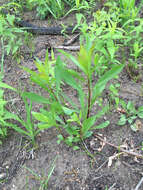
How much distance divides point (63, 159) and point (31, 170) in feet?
0.91

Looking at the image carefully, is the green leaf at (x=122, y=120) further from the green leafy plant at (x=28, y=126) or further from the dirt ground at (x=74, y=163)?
the green leafy plant at (x=28, y=126)

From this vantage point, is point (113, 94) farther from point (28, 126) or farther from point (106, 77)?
point (28, 126)

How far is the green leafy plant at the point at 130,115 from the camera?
1.75 metres

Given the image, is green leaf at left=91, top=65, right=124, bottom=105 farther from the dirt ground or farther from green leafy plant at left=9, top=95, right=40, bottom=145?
green leafy plant at left=9, top=95, right=40, bottom=145

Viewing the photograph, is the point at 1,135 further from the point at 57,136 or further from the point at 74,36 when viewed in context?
the point at 74,36

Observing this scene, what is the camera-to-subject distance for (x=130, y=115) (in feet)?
5.97

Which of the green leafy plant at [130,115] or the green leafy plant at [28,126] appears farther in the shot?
the green leafy plant at [130,115]

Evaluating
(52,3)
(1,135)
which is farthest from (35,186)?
(52,3)

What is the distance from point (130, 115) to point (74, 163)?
69 centimetres

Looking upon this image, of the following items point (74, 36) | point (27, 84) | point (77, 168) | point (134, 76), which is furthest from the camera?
point (74, 36)

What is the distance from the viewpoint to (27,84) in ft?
7.46

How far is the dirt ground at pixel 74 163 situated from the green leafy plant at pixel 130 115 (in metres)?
0.05

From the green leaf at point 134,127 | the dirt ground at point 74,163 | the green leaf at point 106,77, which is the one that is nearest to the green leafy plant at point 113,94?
→ the dirt ground at point 74,163

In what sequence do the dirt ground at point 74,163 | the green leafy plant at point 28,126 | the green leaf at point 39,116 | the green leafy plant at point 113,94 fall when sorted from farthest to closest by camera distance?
the green leafy plant at point 113,94 → the green leafy plant at point 28,126 → the dirt ground at point 74,163 → the green leaf at point 39,116
